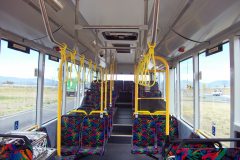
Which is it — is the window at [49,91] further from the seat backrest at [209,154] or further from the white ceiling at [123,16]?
the seat backrest at [209,154]

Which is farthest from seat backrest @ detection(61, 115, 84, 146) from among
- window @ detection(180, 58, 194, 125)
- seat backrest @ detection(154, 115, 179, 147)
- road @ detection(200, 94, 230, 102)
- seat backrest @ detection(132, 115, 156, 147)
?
window @ detection(180, 58, 194, 125)

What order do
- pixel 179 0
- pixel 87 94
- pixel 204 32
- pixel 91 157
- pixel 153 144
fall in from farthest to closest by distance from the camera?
pixel 87 94 < pixel 91 157 < pixel 153 144 < pixel 204 32 < pixel 179 0

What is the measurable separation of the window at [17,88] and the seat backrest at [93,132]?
42.8 inches

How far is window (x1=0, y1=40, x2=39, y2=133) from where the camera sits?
3.03 metres

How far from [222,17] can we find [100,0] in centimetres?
152

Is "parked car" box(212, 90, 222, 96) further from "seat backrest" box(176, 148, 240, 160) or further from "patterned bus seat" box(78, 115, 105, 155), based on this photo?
"patterned bus seat" box(78, 115, 105, 155)

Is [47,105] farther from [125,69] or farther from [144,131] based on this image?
[125,69]

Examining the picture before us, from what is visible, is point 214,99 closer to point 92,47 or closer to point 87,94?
point 92,47

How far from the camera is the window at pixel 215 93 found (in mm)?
3064

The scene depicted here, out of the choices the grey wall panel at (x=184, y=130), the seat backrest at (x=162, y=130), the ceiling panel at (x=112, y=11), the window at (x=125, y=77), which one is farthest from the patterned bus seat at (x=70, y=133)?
the window at (x=125, y=77)

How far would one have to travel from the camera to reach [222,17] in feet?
6.84

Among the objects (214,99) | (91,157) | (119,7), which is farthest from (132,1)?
(91,157)

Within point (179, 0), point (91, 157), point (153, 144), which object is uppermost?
point (179, 0)

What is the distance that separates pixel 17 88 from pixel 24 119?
0.59 m
